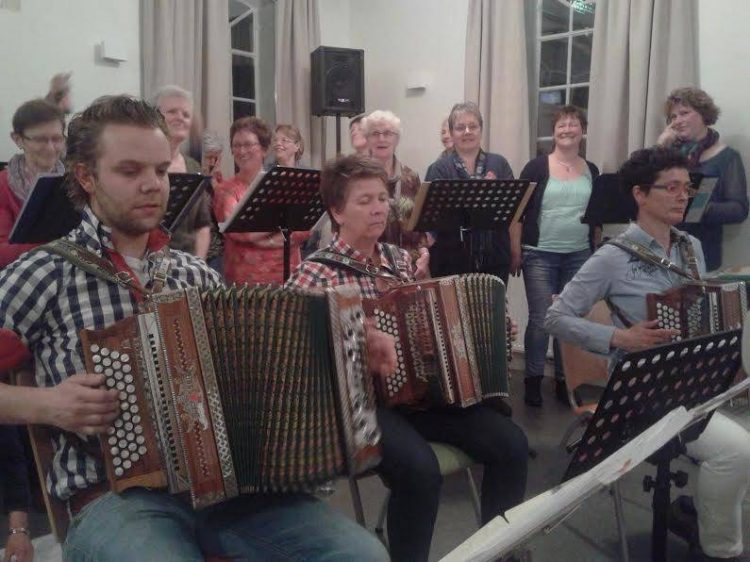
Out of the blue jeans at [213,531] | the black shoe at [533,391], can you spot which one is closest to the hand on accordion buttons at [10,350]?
the blue jeans at [213,531]

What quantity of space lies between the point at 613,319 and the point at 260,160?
6.25 feet

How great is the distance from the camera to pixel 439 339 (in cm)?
182

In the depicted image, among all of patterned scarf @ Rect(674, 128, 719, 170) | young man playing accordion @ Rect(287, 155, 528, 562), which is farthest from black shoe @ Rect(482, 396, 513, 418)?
patterned scarf @ Rect(674, 128, 719, 170)

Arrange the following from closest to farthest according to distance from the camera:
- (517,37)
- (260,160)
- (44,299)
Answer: (44,299), (260,160), (517,37)

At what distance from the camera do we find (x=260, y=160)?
346 centimetres

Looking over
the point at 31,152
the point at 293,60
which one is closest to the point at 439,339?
the point at 31,152

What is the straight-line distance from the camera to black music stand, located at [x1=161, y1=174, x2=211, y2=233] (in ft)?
7.59

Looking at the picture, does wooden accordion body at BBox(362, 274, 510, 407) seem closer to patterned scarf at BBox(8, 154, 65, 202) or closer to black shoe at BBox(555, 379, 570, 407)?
patterned scarf at BBox(8, 154, 65, 202)

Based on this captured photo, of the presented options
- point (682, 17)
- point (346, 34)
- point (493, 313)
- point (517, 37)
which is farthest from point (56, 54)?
point (682, 17)

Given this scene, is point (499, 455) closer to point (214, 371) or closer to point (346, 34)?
point (214, 371)

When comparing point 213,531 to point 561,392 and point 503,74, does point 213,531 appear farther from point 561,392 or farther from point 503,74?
point 503,74

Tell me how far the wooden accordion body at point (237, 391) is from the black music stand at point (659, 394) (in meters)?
0.49

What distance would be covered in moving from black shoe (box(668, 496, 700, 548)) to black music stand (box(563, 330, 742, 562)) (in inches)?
17.7

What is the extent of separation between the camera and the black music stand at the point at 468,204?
285 centimetres
